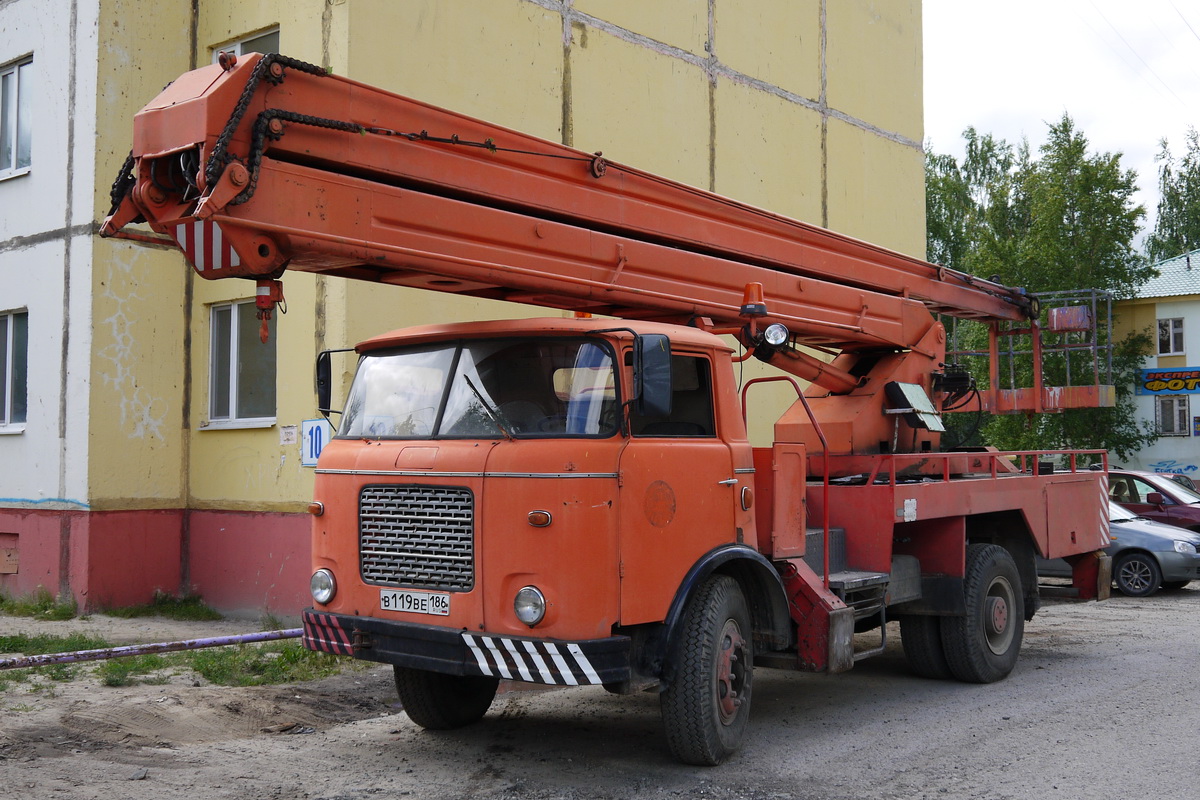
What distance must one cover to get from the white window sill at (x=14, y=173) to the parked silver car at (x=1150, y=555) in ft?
45.8

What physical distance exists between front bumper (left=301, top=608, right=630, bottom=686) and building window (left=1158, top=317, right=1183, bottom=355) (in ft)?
132

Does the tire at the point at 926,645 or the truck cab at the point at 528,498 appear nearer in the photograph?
the truck cab at the point at 528,498

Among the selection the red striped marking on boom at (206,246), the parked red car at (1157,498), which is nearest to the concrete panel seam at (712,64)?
the parked red car at (1157,498)

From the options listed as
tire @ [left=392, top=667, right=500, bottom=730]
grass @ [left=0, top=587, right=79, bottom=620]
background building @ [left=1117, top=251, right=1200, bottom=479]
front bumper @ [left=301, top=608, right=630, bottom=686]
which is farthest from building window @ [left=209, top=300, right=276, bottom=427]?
background building @ [left=1117, top=251, right=1200, bottom=479]

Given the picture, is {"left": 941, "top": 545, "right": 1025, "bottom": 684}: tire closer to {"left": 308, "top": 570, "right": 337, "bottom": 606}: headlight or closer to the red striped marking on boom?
{"left": 308, "top": 570, "right": 337, "bottom": 606}: headlight

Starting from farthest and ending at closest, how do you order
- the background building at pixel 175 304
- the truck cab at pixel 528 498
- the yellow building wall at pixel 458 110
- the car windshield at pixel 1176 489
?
the car windshield at pixel 1176 489 < the background building at pixel 175 304 < the yellow building wall at pixel 458 110 < the truck cab at pixel 528 498

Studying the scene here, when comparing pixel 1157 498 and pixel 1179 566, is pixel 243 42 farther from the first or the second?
pixel 1157 498

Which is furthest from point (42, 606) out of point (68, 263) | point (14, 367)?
point (68, 263)

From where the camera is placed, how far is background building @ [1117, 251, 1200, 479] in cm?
3934

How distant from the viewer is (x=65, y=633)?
35.6 feet

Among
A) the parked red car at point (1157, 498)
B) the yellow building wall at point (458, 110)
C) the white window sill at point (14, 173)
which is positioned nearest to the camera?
the yellow building wall at point (458, 110)

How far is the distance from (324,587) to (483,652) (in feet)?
3.94

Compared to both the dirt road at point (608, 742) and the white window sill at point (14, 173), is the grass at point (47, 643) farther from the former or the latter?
the white window sill at point (14, 173)

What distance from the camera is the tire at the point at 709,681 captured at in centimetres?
599
